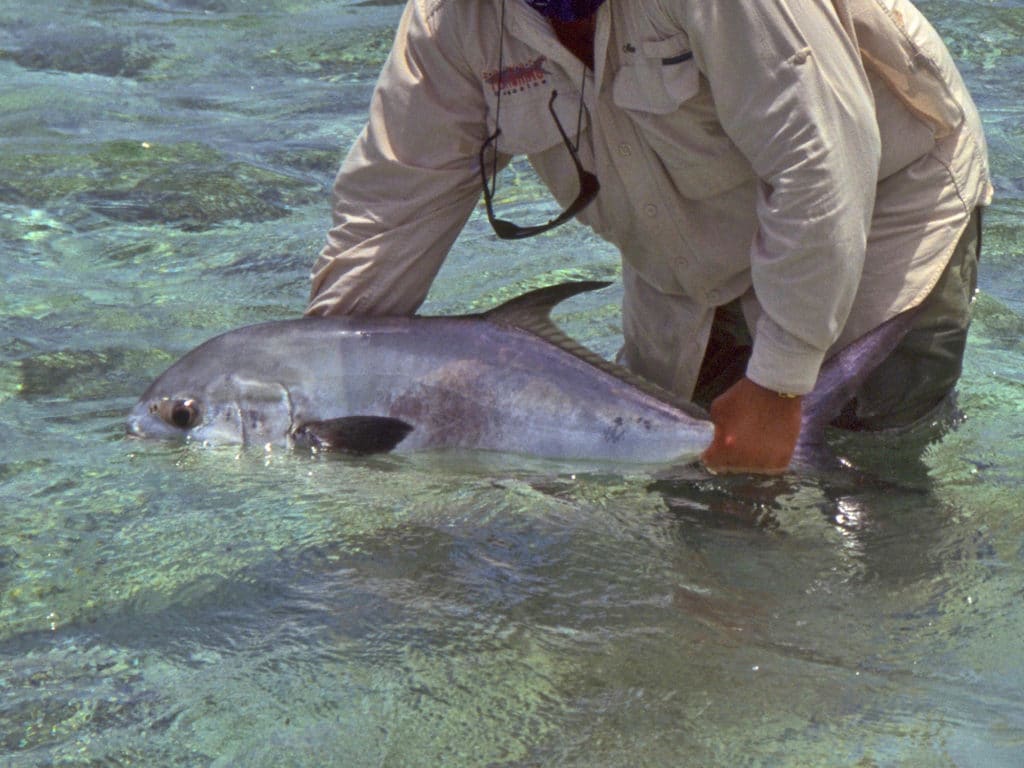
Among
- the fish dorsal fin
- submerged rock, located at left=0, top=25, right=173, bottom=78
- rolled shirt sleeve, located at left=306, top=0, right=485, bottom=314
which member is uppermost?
rolled shirt sleeve, located at left=306, top=0, right=485, bottom=314

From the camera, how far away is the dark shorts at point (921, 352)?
153 inches

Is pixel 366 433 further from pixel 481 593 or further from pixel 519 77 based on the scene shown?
pixel 519 77

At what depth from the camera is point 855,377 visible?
3.76 m

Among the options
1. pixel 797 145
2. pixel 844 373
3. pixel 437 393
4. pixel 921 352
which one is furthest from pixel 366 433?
pixel 921 352

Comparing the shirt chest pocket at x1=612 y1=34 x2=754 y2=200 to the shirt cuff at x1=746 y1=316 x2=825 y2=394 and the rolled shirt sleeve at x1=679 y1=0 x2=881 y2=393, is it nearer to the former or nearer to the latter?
the rolled shirt sleeve at x1=679 y1=0 x2=881 y2=393

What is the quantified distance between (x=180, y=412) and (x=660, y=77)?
159cm

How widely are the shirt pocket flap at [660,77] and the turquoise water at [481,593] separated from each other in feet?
3.12

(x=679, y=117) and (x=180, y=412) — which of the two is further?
(x=180, y=412)

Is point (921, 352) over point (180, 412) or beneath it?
over

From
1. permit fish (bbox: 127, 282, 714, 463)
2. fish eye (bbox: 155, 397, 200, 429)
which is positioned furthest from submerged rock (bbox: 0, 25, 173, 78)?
permit fish (bbox: 127, 282, 714, 463)

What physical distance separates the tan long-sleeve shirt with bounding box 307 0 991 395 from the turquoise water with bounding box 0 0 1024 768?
0.48 metres

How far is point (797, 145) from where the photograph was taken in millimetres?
3199

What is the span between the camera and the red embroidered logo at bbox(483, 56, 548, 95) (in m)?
3.65

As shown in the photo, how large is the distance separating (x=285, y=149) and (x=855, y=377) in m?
4.95
